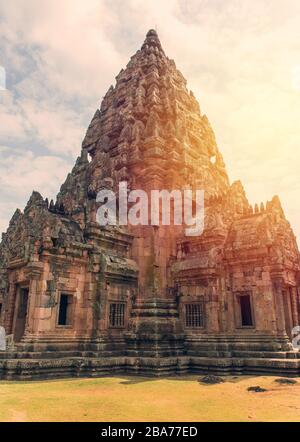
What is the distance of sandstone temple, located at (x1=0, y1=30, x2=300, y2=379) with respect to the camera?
16125 millimetres

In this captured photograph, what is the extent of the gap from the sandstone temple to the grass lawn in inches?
83.8

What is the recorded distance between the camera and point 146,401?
1015cm

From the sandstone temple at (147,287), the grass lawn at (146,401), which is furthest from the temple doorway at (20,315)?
the grass lawn at (146,401)

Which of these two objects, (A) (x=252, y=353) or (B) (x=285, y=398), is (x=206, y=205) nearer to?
(A) (x=252, y=353)

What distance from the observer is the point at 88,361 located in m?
15.8

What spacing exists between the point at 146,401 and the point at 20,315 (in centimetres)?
1044

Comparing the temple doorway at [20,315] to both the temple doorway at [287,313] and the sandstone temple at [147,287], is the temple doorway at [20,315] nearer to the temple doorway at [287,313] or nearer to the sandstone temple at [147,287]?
the sandstone temple at [147,287]

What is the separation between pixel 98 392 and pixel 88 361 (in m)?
4.42

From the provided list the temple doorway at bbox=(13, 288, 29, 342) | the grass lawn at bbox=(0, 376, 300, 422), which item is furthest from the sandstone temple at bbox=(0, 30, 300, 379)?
the grass lawn at bbox=(0, 376, 300, 422)

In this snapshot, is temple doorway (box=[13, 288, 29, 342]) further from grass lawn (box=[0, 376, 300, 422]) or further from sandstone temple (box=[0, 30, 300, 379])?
grass lawn (box=[0, 376, 300, 422])

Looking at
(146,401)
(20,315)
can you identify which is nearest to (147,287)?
(20,315)

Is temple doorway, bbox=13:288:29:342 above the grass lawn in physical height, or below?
above
